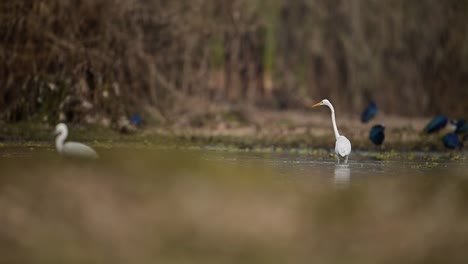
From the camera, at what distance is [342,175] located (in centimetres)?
1154

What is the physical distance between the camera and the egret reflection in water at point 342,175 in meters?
10.7

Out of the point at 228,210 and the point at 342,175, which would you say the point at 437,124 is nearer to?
the point at 342,175

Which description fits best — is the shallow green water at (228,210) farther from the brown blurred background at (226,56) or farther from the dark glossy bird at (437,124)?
the dark glossy bird at (437,124)

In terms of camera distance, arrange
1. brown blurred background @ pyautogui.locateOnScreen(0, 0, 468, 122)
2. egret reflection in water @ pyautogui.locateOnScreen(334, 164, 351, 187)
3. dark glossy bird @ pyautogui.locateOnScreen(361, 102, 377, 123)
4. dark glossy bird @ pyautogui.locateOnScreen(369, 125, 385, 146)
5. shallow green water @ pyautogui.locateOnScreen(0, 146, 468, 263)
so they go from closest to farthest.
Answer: shallow green water @ pyautogui.locateOnScreen(0, 146, 468, 263) → egret reflection in water @ pyautogui.locateOnScreen(334, 164, 351, 187) → dark glossy bird @ pyautogui.locateOnScreen(369, 125, 385, 146) → brown blurred background @ pyautogui.locateOnScreen(0, 0, 468, 122) → dark glossy bird @ pyautogui.locateOnScreen(361, 102, 377, 123)

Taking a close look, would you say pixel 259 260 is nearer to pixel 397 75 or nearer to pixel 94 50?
pixel 94 50

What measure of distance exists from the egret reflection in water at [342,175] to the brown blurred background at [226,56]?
6.14 metres

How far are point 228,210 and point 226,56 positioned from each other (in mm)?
14758

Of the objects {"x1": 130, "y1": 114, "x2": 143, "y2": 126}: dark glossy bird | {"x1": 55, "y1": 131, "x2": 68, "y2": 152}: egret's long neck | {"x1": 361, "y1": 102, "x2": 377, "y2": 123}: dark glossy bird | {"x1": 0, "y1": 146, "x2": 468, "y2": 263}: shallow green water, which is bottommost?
{"x1": 0, "y1": 146, "x2": 468, "y2": 263}: shallow green water

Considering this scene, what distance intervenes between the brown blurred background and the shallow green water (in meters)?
4.08

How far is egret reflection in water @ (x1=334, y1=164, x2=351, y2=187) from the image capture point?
1070 cm

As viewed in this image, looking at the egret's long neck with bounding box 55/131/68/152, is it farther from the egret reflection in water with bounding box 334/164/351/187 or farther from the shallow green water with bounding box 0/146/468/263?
the egret reflection in water with bounding box 334/164/351/187

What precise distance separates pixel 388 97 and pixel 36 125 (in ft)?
33.3

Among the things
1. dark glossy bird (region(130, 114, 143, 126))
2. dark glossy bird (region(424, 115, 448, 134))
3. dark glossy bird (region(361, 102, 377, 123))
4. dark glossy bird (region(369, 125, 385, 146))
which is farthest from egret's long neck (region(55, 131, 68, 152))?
dark glossy bird (region(361, 102, 377, 123))

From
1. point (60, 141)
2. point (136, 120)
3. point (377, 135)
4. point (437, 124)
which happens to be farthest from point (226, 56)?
point (60, 141)
